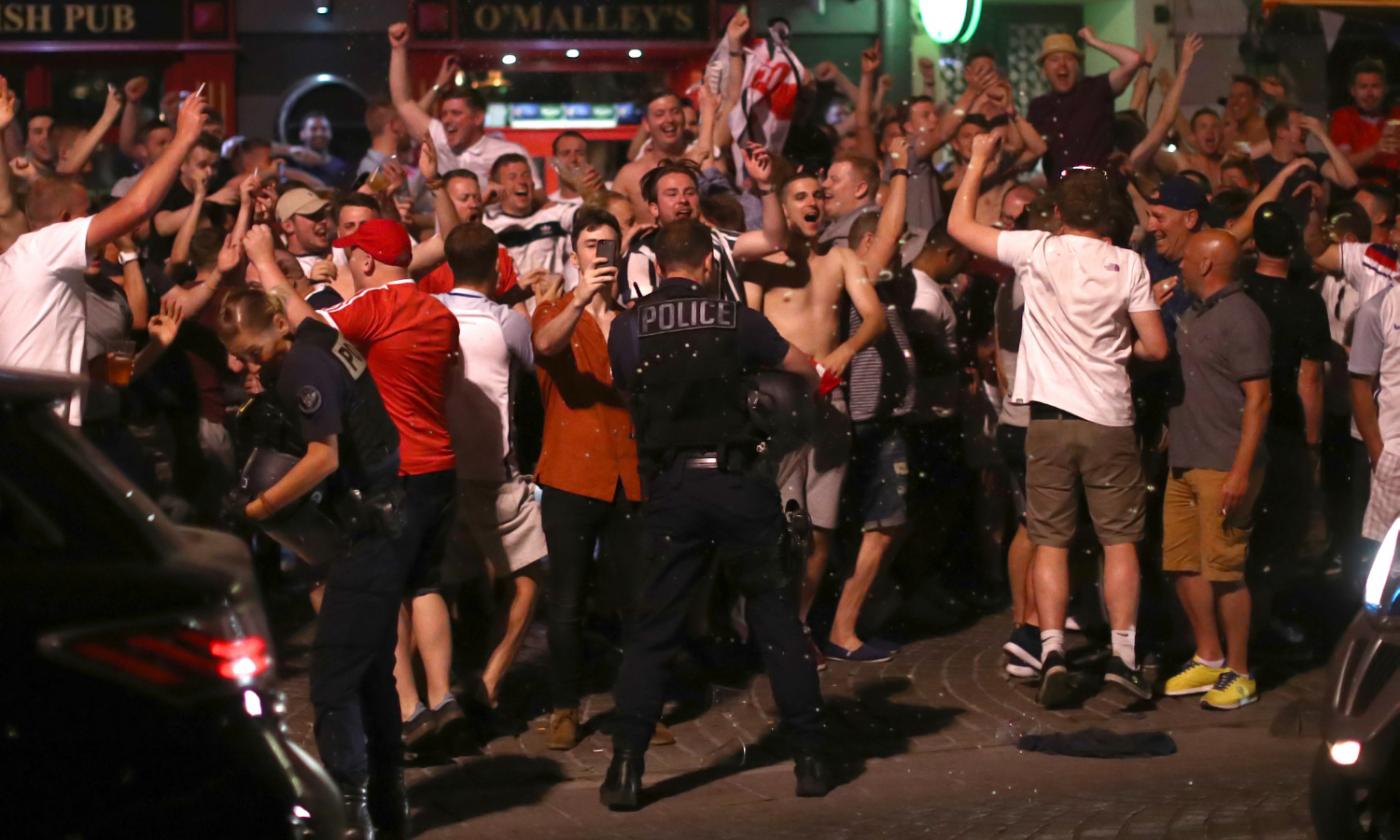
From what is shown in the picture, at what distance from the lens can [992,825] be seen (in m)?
6.50

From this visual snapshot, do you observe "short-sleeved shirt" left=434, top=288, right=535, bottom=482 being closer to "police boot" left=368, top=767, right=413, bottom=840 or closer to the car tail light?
"police boot" left=368, top=767, right=413, bottom=840

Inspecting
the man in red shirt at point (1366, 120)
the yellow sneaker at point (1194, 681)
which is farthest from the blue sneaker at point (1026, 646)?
the man in red shirt at point (1366, 120)

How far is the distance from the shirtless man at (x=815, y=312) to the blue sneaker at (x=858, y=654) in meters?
0.33

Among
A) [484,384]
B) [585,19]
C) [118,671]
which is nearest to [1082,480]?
[484,384]

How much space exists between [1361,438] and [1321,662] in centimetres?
108

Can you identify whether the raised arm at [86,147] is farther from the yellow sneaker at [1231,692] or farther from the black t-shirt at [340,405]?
the yellow sneaker at [1231,692]

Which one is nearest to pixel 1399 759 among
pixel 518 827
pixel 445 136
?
pixel 518 827

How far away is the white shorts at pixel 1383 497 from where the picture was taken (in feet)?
28.3

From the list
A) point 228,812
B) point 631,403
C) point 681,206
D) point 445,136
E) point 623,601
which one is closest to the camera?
point 228,812

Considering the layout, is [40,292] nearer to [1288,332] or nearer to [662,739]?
[662,739]

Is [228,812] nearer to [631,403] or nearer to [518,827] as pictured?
[518,827]

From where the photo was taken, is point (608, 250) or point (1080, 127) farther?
point (1080, 127)

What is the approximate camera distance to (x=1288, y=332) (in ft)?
30.0

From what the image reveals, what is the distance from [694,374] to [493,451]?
4.54 ft
